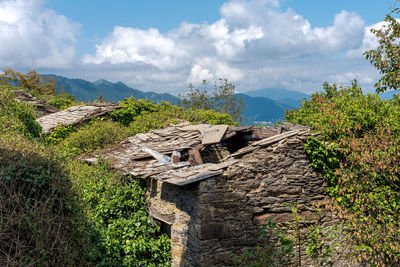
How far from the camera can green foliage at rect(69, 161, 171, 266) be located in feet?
25.9

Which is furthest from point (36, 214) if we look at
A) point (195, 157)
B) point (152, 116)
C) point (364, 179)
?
point (152, 116)

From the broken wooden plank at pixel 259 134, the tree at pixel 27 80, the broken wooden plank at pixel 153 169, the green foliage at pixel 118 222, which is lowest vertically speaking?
the green foliage at pixel 118 222

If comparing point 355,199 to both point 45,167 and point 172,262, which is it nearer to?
point 172,262

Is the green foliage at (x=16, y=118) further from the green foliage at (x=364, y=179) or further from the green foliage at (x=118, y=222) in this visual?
the green foliage at (x=364, y=179)

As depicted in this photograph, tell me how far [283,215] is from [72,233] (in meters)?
5.35

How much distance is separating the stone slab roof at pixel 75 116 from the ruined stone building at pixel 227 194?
7.11 metres

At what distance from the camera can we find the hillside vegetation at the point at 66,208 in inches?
233

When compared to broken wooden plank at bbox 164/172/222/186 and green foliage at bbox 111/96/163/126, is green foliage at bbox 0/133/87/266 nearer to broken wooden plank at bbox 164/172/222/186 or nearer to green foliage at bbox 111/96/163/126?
broken wooden plank at bbox 164/172/222/186

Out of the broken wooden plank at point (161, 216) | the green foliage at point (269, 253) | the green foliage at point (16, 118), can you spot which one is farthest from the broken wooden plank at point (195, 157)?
the green foliage at point (16, 118)

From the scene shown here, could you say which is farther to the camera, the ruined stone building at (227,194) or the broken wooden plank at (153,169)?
the broken wooden plank at (153,169)

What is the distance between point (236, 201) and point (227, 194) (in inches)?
12.6

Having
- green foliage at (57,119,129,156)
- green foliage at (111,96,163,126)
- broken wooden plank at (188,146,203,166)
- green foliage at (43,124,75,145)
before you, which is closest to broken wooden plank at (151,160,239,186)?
broken wooden plank at (188,146,203,166)

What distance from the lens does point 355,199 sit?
8.38 metres

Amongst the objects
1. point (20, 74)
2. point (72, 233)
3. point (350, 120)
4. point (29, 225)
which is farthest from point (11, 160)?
point (20, 74)
